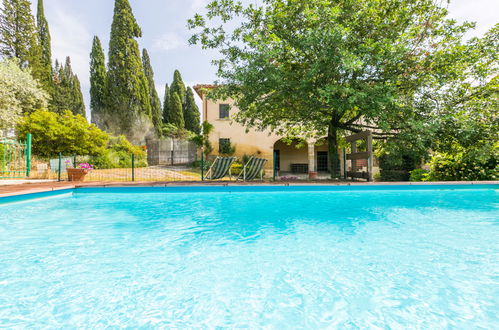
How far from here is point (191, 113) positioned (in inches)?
1411

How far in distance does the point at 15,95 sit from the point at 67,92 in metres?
11.2

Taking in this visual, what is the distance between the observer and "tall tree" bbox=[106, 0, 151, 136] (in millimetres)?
26656

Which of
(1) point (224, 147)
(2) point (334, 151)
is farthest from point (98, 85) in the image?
(2) point (334, 151)

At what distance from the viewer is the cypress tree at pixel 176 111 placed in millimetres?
33906

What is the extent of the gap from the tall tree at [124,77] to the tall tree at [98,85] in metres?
A: 1.06

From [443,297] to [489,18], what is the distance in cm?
1213

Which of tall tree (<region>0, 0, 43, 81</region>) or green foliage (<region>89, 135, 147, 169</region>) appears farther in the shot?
tall tree (<region>0, 0, 43, 81</region>)

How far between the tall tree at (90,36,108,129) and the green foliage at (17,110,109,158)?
11605 millimetres

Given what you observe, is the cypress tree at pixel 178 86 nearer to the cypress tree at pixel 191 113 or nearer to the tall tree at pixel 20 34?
the cypress tree at pixel 191 113

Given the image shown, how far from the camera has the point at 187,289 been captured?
2.34 meters

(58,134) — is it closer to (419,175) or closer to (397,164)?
(397,164)

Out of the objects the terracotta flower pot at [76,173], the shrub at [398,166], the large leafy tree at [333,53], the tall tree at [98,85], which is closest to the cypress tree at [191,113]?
the tall tree at [98,85]

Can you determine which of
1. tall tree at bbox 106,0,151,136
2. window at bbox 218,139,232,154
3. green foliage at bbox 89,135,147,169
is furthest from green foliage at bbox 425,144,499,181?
tall tree at bbox 106,0,151,136

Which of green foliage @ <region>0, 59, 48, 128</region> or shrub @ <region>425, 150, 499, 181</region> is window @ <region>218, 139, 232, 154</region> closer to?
shrub @ <region>425, 150, 499, 181</region>
